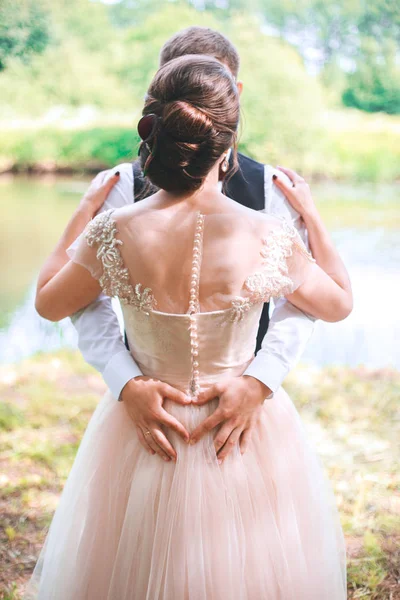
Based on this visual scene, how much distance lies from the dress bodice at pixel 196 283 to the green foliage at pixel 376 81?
6014 mm

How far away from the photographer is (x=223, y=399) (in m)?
1.08

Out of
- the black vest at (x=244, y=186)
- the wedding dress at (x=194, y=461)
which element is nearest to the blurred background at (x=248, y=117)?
the black vest at (x=244, y=186)

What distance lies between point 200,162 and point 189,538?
2.05 feet

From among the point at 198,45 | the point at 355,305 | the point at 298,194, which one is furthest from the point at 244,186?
the point at 355,305

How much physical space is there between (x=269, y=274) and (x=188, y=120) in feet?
0.93

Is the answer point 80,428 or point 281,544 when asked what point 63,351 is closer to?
point 80,428

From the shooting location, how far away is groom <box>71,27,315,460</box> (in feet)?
3.58

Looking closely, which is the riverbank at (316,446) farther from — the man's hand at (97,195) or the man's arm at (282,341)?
the man's hand at (97,195)

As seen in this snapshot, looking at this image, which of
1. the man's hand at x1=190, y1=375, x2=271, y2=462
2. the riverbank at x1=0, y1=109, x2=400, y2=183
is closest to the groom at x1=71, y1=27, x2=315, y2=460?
the man's hand at x1=190, y1=375, x2=271, y2=462

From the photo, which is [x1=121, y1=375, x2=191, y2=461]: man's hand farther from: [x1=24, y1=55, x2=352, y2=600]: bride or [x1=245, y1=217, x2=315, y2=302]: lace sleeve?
[x1=245, y1=217, x2=315, y2=302]: lace sleeve

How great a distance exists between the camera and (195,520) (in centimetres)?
105

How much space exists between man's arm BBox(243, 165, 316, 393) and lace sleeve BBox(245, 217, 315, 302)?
75 mm

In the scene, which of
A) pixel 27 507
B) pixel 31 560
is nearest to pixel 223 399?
pixel 31 560

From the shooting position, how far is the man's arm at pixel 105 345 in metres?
1.14
